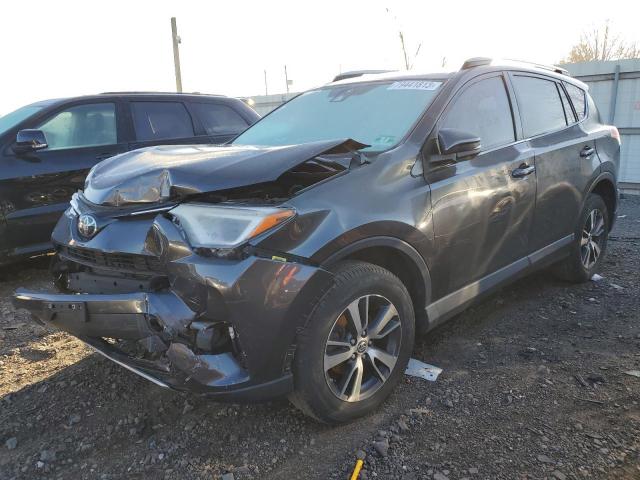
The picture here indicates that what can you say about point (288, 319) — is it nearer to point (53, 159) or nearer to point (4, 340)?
point (4, 340)

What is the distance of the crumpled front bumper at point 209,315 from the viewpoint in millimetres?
2080

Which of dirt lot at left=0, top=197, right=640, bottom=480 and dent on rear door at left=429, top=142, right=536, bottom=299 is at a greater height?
dent on rear door at left=429, top=142, right=536, bottom=299

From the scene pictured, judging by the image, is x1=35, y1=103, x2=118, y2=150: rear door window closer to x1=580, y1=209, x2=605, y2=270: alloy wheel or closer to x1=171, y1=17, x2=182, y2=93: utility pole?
x1=580, y1=209, x2=605, y2=270: alloy wheel

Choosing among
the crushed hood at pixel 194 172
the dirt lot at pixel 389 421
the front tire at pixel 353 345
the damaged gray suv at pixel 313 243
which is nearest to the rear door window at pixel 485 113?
the damaged gray suv at pixel 313 243

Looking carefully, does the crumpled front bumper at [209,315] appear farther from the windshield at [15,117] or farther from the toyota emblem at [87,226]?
the windshield at [15,117]

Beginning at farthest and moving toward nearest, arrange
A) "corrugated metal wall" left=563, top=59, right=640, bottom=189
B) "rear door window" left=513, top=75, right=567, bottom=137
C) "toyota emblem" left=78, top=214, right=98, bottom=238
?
"corrugated metal wall" left=563, top=59, right=640, bottom=189
"rear door window" left=513, top=75, right=567, bottom=137
"toyota emblem" left=78, top=214, right=98, bottom=238

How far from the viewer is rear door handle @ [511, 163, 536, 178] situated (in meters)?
3.35

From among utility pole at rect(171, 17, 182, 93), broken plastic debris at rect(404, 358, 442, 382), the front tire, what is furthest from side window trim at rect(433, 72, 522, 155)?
utility pole at rect(171, 17, 182, 93)

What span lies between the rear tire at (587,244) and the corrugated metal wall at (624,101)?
23.8 feet

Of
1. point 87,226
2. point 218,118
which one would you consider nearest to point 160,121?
point 218,118

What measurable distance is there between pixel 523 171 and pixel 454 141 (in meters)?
0.91

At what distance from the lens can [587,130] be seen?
4273mm

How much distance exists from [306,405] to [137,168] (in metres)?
1.45

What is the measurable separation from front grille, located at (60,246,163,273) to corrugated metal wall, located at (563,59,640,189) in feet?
36.3
